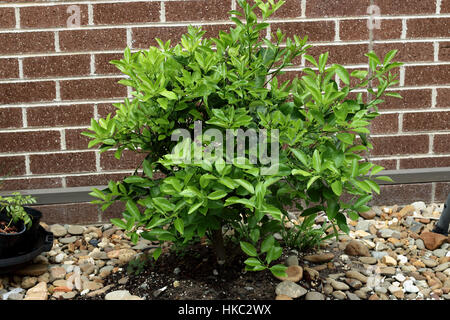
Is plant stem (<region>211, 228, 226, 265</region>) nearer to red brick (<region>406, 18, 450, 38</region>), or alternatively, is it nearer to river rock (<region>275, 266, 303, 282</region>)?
river rock (<region>275, 266, 303, 282</region>)

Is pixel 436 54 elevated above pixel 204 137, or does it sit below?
above

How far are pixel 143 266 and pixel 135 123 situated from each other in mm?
694

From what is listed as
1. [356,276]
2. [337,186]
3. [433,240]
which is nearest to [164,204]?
[337,186]

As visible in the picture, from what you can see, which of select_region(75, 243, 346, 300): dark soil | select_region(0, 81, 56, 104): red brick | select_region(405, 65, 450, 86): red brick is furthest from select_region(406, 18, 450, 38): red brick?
select_region(0, 81, 56, 104): red brick

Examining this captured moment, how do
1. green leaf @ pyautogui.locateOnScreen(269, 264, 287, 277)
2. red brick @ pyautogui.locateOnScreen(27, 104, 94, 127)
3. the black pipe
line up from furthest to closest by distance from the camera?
red brick @ pyautogui.locateOnScreen(27, 104, 94, 127)
the black pipe
green leaf @ pyautogui.locateOnScreen(269, 264, 287, 277)

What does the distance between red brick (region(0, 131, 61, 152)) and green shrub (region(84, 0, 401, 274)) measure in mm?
903

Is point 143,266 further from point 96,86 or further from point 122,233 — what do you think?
point 96,86

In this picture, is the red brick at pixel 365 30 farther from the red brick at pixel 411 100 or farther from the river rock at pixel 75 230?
the river rock at pixel 75 230

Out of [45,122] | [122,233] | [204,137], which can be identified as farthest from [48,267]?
[204,137]

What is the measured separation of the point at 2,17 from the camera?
2770 millimetres

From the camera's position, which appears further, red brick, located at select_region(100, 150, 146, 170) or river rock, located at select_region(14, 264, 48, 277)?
red brick, located at select_region(100, 150, 146, 170)

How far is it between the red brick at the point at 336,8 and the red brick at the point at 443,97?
0.61 metres

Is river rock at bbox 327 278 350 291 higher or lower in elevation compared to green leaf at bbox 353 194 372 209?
lower

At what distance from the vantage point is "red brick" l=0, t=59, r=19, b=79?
9.22 ft
